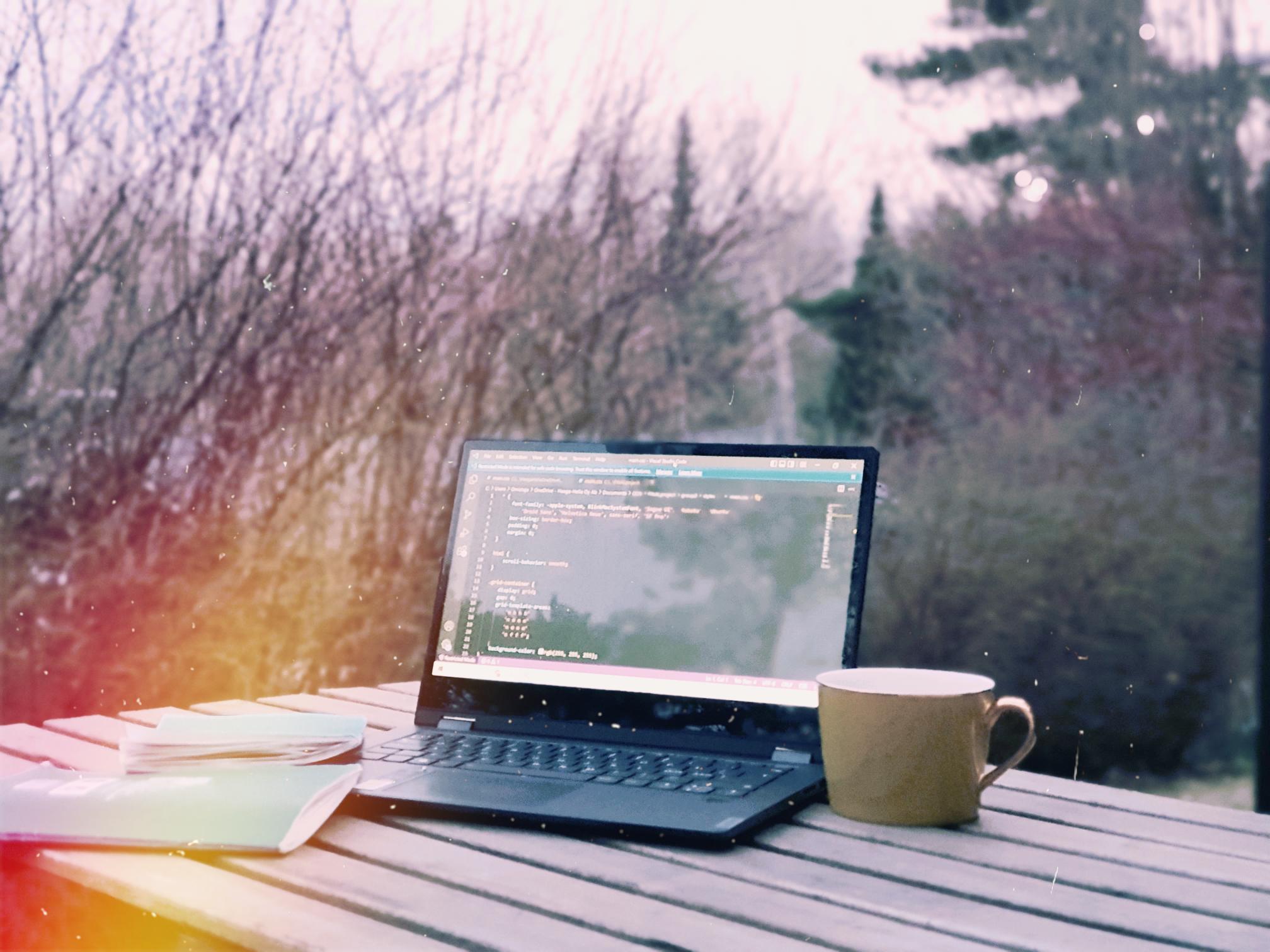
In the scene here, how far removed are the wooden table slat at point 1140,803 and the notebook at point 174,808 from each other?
53cm

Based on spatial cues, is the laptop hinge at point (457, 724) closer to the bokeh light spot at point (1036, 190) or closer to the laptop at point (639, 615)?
the laptop at point (639, 615)

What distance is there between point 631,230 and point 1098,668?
167 cm

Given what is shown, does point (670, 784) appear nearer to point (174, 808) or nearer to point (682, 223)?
point (174, 808)

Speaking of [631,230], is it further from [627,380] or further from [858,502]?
[858,502]

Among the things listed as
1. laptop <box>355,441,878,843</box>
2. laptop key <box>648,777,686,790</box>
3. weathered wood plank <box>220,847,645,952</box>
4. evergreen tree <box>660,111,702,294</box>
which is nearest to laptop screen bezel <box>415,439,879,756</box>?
laptop <box>355,441,878,843</box>

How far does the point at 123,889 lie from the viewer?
0.61m

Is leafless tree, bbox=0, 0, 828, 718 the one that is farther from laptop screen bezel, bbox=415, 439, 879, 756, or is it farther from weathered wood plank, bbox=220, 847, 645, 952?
weathered wood plank, bbox=220, 847, 645, 952

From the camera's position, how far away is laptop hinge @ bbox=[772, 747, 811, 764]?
0.89m

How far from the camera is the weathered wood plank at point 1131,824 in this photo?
2.44 feet

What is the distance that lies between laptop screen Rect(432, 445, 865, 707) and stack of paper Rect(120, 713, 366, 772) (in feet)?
0.53

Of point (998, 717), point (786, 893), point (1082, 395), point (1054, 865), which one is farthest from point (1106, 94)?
point (786, 893)

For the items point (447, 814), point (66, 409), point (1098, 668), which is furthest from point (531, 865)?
point (1098, 668)

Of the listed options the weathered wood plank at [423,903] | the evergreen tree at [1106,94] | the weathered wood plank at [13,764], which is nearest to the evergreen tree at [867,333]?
the evergreen tree at [1106,94]

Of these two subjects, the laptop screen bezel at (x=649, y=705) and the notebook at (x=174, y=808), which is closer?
the notebook at (x=174, y=808)
